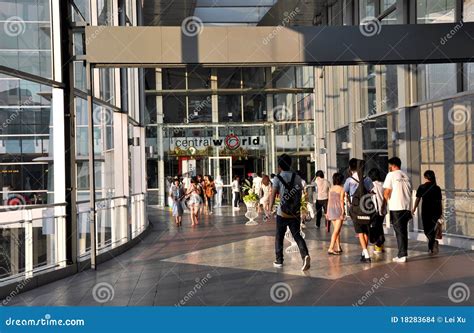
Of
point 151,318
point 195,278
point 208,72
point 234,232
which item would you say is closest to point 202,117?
point 208,72

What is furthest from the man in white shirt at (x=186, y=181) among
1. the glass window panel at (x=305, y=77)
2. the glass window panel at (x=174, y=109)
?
the glass window panel at (x=305, y=77)

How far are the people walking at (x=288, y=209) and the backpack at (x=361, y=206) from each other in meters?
1.24

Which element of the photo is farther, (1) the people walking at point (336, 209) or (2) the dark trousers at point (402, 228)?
(1) the people walking at point (336, 209)

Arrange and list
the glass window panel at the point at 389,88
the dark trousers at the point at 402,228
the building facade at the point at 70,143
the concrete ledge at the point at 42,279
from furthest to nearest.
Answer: the glass window panel at the point at 389,88, the dark trousers at the point at 402,228, the building facade at the point at 70,143, the concrete ledge at the point at 42,279

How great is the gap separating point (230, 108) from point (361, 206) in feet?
79.2

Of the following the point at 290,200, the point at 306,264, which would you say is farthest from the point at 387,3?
the point at 306,264

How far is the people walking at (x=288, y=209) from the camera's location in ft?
31.0

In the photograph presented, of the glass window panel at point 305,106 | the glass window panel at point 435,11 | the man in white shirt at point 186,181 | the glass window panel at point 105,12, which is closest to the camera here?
the glass window panel at point 435,11

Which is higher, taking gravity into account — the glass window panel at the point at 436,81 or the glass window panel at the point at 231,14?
the glass window panel at the point at 231,14

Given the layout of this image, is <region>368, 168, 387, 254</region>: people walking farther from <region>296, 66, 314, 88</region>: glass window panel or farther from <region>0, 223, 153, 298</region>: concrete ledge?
<region>296, 66, 314, 88</region>: glass window panel

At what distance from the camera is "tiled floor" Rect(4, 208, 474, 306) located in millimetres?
7246

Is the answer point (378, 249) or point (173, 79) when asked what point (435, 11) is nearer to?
point (378, 249)

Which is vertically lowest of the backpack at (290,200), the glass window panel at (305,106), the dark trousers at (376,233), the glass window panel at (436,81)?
the dark trousers at (376,233)

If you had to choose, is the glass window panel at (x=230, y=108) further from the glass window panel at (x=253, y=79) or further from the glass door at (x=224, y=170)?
the glass door at (x=224, y=170)
